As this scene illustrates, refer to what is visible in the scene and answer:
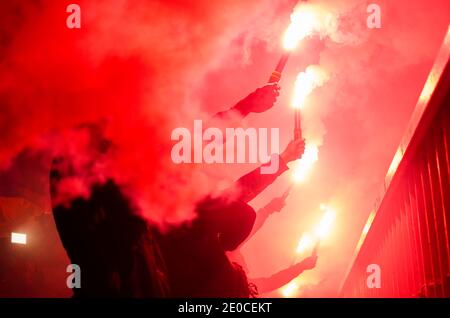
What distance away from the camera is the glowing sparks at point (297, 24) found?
487cm

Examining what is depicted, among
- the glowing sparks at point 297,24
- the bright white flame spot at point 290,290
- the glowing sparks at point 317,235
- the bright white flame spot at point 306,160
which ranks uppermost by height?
the glowing sparks at point 297,24

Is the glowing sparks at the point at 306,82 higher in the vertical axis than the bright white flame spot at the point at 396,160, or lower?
higher

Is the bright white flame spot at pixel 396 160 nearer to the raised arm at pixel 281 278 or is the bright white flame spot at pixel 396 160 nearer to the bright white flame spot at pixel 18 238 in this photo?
the raised arm at pixel 281 278

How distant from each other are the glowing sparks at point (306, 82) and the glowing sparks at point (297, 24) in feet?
1.35

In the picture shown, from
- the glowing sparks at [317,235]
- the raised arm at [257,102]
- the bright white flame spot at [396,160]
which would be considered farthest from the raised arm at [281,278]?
the raised arm at [257,102]

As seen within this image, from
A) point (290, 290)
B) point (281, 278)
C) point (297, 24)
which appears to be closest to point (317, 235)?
point (281, 278)

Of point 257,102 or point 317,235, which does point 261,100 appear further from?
point 317,235

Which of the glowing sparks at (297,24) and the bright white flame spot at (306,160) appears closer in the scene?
the glowing sparks at (297,24)

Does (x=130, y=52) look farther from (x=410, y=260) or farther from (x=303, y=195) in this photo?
(x=303, y=195)

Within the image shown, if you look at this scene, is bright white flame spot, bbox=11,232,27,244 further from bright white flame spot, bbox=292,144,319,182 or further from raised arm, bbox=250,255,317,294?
bright white flame spot, bbox=292,144,319,182

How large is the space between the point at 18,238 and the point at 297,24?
190 inches

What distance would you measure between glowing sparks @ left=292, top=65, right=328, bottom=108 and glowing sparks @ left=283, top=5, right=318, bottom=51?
1.35 feet

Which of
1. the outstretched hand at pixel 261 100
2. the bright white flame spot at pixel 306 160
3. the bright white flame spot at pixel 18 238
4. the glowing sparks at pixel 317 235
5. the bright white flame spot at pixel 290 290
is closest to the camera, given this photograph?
the outstretched hand at pixel 261 100
